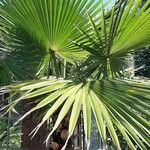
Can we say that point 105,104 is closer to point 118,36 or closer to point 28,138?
point 118,36

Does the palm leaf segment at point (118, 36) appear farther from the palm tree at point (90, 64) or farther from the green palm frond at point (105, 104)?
the green palm frond at point (105, 104)

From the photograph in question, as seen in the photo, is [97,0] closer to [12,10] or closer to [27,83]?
[12,10]

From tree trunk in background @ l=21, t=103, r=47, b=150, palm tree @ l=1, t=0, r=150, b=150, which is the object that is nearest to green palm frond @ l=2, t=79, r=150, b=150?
palm tree @ l=1, t=0, r=150, b=150

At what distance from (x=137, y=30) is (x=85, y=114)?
708 mm

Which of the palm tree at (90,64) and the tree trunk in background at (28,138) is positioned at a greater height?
the palm tree at (90,64)

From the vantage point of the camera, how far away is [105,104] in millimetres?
2049

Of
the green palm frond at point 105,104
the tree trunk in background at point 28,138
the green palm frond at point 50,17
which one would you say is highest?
the green palm frond at point 50,17

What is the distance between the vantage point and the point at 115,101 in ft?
6.70

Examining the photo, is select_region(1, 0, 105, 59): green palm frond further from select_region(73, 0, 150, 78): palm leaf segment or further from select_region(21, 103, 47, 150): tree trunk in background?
select_region(21, 103, 47, 150): tree trunk in background

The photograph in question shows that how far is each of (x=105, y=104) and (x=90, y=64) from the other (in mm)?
594

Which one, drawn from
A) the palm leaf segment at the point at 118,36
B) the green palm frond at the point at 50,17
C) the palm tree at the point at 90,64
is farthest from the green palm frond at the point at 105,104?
the green palm frond at the point at 50,17

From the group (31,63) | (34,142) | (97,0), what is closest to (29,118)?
(34,142)

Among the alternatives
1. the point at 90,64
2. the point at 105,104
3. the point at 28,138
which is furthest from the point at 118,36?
the point at 28,138

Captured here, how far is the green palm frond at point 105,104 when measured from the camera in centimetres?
189
